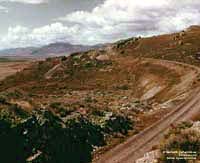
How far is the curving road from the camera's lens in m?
34.6

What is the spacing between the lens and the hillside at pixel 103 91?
3956 cm

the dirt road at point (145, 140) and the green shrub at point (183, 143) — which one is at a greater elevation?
the green shrub at point (183, 143)

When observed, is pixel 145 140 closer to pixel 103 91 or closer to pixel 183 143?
pixel 183 143

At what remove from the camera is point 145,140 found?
126ft

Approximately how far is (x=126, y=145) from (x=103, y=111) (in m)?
14.2

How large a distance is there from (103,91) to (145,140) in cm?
6519

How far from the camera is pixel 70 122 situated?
40.4 m

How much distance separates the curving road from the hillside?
5.30 ft

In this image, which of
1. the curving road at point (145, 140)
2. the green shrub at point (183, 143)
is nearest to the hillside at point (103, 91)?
the curving road at point (145, 140)

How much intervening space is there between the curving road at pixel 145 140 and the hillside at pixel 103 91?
162 centimetres

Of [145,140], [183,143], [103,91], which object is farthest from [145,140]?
[103,91]

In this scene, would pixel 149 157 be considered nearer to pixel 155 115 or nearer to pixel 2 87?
pixel 155 115

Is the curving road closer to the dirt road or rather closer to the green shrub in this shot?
the dirt road

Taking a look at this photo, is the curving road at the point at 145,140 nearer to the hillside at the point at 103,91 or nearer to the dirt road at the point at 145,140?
the dirt road at the point at 145,140
